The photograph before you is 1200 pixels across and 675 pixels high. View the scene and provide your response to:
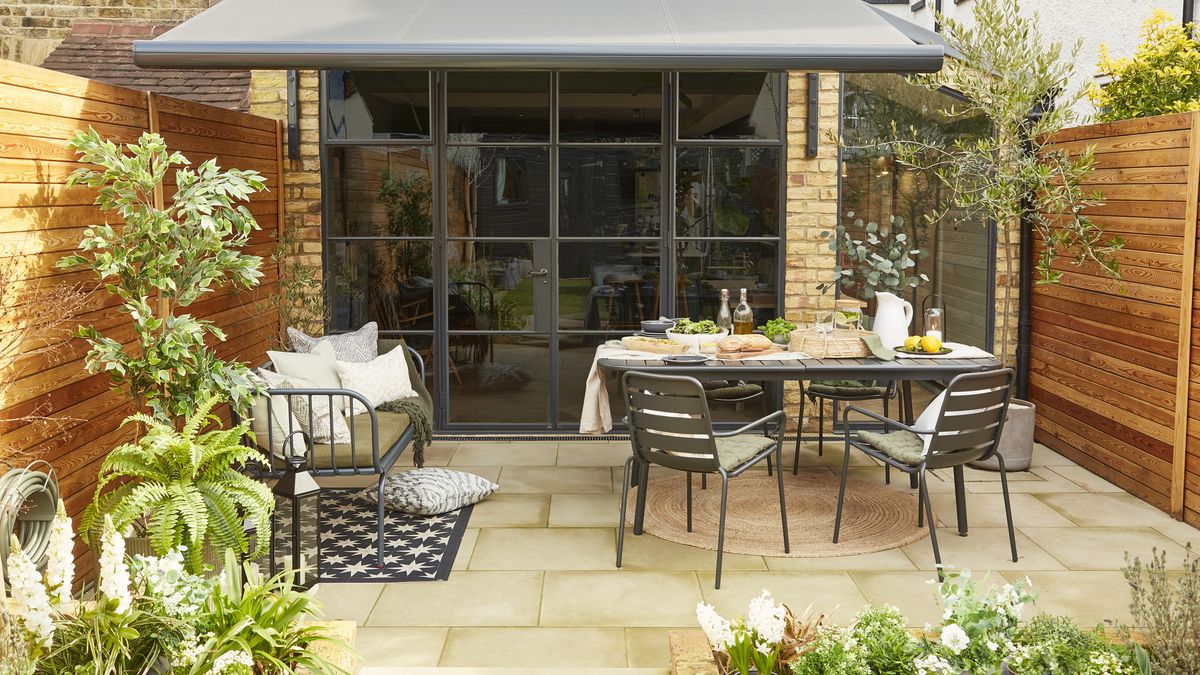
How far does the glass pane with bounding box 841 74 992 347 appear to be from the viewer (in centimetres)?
740

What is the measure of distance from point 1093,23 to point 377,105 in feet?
17.1

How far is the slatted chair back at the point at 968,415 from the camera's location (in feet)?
15.5

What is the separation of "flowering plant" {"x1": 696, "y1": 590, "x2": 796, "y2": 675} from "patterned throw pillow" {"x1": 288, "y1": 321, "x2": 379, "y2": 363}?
11.5 feet

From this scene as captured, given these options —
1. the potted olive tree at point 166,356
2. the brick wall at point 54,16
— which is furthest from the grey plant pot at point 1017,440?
the brick wall at point 54,16

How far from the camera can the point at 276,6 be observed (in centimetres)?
600

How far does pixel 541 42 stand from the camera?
537 cm

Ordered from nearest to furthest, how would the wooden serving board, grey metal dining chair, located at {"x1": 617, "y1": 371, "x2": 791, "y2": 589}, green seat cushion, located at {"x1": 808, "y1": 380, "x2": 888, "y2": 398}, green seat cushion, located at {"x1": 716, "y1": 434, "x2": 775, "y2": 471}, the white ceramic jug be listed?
grey metal dining chair, located at {"x1": 617, "y1": 371, "x2": 791, "y2": 589}, green seat cushion, located at {"x1": 716, "y1": 434, "x2": 775, "y2": 471}, the wooden serving board, the white ceramic jug, green seat cushion, located at {"x1": 808, "y1": 380, "x2": 888, "y2": 398}

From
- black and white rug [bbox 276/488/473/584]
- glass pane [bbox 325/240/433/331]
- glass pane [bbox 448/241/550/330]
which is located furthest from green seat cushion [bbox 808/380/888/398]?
glass pane [bbox 325/240/433/331]

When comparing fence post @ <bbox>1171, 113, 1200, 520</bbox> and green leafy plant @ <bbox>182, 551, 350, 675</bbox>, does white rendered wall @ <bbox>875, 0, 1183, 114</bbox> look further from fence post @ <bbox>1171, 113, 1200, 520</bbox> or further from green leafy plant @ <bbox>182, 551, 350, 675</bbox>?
green leafy plant @ <bbox>182, 551, 350, 675</bbox>

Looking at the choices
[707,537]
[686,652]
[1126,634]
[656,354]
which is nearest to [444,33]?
[656,354]

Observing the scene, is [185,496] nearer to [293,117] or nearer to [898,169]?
[293,117]

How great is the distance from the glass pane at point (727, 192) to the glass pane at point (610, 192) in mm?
192

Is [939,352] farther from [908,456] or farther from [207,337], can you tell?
[207,337]

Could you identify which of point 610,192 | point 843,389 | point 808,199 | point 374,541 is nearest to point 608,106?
point 610,192
